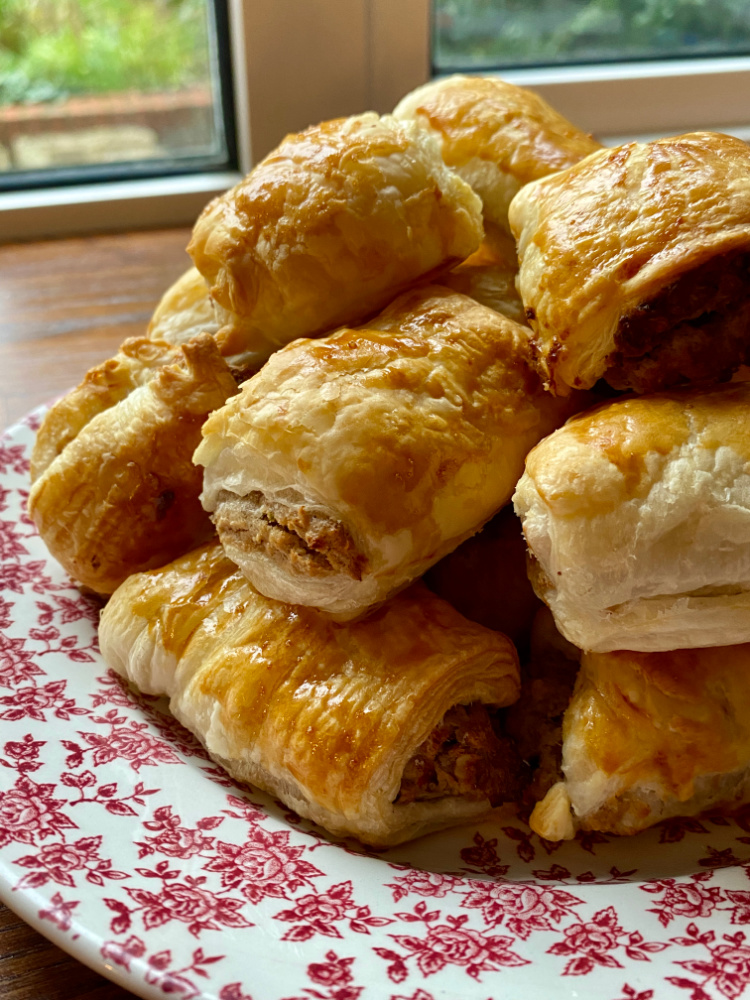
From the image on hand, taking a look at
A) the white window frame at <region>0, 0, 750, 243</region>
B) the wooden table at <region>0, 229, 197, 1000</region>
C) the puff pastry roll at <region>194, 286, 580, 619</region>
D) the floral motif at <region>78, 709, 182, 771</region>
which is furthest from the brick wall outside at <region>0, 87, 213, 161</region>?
the floral motif at <region>78, 709, 182, 771</region>

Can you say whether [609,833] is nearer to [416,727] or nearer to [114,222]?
[416,727]

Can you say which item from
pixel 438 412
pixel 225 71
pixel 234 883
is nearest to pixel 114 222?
pixel 225 71

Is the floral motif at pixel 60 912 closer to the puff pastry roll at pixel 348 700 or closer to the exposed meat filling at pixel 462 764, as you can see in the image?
the puff pastry roll at pixel 348 700

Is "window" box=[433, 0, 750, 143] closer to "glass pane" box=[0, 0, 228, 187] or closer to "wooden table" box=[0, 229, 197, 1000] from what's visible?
"glass pane" box=[0, 0, 228, 187]

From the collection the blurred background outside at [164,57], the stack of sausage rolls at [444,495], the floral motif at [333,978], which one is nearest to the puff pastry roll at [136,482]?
the stack of sausage rolls at [444,495]

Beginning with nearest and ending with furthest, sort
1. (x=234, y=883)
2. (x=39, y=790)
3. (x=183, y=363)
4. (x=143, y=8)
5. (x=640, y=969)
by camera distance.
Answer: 1. (x=640, y=969)
2. (x=234, y=883)
3. (x=39, y=790)
4. (x=183, y=363)
5. (x=143, y=8)

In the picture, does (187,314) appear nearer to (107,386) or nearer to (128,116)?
(107,386)

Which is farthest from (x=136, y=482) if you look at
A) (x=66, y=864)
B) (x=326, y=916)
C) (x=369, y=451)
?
(x=326, y=916)
